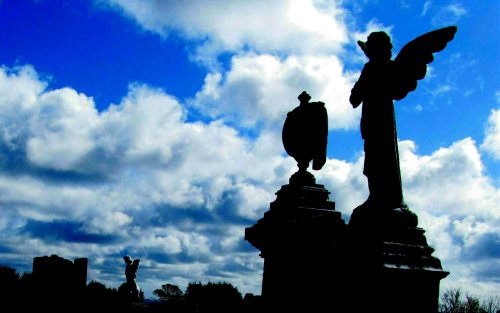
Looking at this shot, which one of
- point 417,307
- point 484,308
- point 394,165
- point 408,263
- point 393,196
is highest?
point 394,165

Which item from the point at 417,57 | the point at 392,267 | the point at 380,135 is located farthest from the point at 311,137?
the point at 392,267

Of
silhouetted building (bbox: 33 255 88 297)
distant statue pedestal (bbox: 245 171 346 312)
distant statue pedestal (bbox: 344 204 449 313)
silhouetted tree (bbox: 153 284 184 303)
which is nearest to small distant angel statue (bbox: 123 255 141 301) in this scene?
silhouetted building (bbox: 33 255 88 297)

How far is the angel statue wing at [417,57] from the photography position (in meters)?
5.61

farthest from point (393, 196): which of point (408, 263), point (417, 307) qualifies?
point (417, 307)

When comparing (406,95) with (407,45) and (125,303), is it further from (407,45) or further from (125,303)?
(125,303)

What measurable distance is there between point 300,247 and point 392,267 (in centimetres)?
159

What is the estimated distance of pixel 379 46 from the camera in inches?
234

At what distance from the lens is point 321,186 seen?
7195mm

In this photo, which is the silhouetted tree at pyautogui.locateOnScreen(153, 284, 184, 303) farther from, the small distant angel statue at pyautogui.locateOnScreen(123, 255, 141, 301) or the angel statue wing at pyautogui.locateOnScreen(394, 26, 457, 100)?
the angel statue wing at pyautogui.locateOnScreen(394, 26, 457, 100)

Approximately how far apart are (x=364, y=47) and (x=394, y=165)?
1609mm

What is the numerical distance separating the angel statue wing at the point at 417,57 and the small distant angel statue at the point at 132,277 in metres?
14.5

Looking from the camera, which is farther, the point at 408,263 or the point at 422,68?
the point at 422,68

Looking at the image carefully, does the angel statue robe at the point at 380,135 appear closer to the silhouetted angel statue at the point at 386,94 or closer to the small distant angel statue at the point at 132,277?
the silhouetted angel statue at the point at 386,94

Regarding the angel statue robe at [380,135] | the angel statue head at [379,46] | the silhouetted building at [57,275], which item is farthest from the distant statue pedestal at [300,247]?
the silhouetted building at [57,275]
